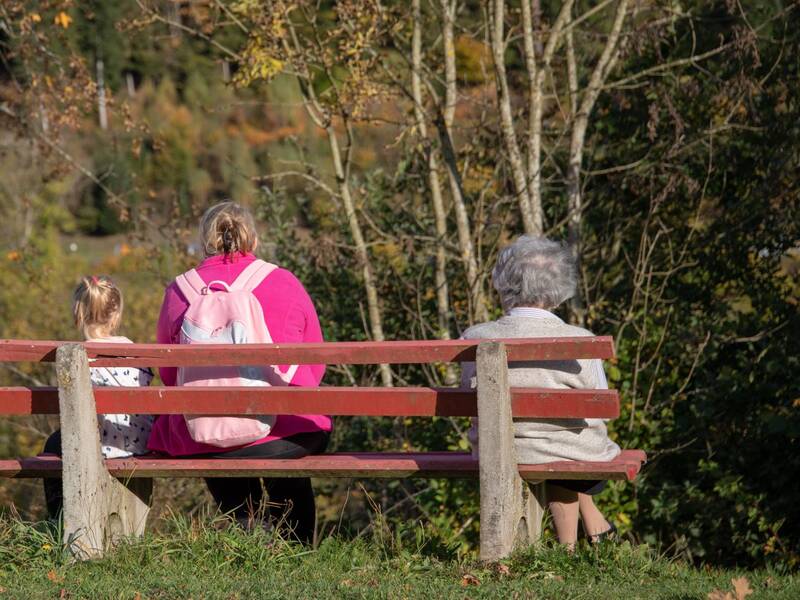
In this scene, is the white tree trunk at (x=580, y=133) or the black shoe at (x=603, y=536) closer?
the black shoe at (x=603, y=536)

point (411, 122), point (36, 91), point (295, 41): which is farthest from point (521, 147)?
point (36, 91)

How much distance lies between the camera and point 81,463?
4168 millimetres

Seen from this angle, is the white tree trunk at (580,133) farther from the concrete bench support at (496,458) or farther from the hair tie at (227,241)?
the concrete bench support at (496,458)

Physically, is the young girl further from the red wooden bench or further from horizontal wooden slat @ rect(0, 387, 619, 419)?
horizontal wooden slat @ rect(0, 387, 619, 419)

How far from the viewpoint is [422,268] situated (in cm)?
852

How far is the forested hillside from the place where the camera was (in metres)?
7.55

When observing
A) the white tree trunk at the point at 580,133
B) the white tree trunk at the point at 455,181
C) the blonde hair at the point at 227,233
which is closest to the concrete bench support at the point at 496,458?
the blonde hair at the point at 227,233

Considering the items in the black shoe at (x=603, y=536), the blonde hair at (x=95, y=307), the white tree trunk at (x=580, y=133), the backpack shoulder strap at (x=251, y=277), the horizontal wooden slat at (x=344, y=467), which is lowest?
the black shoe at (x=603, y=536)

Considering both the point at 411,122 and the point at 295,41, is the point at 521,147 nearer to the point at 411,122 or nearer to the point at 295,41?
the point at 411,122

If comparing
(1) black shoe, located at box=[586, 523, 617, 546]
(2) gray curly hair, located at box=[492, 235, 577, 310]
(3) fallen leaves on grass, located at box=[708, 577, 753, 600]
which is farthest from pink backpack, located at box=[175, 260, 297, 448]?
(3) fallen leaves on grass, located at box=[708, 577, 753, 600]

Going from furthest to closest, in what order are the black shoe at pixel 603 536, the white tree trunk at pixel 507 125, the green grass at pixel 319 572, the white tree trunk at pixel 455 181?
the white tree trunk at pixel 455 181 → the white tree trunk at pixel 507 125 → the black shoe at pixel 603 536 → the green grass at pixel 319 572

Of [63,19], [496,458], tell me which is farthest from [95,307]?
[63,19]

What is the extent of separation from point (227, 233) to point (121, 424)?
0.90 m

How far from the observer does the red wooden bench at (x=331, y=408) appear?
391 centimetres
